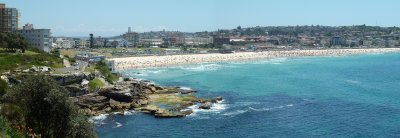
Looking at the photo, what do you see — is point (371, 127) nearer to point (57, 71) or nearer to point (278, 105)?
point (278, 105)

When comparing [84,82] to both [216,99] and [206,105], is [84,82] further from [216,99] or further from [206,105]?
[216,99]

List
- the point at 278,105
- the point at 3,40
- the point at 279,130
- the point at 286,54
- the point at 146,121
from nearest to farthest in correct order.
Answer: the point at 279,130 < the point at 146,121 < the point at 278,105 < the point at 3,40 < the point at 286,54

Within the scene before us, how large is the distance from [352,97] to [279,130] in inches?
879

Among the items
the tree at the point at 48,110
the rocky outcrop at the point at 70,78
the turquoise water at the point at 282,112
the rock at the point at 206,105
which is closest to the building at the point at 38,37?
the turquoise water at the point at 282,112

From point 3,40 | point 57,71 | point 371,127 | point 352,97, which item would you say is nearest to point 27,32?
point 3,40

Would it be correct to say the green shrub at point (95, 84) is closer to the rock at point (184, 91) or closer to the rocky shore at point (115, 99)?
the rocky shore at point (115, 99)

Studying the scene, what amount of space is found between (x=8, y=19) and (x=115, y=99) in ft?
167

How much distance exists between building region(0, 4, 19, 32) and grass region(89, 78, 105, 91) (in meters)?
40.3

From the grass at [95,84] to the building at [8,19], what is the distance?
132 ft

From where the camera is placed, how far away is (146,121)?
45188mm

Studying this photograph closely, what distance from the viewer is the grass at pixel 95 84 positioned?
5362 centimetres

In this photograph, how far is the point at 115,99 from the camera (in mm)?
52344

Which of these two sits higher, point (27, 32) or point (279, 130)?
point (27, 32)

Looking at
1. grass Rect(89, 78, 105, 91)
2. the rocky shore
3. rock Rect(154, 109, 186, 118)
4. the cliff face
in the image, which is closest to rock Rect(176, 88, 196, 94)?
the cliff face
